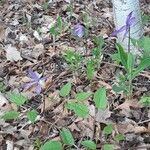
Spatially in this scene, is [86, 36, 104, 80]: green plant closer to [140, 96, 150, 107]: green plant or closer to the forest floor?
the forest floor

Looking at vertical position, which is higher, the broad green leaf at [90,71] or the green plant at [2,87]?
the broad green leaf at [90,71]

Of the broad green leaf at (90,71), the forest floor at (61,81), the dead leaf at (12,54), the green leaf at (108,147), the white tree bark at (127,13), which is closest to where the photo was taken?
the green leaf at (108,147)

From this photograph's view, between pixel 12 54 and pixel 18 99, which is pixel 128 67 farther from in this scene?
pixel 12 54

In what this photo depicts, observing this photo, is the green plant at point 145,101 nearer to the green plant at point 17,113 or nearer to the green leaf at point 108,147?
the green leaf at point 108,147

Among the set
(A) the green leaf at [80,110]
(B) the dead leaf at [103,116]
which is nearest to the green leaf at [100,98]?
(A) the green leaf at [80,110]

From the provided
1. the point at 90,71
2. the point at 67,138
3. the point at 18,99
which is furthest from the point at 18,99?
the point at 90,71

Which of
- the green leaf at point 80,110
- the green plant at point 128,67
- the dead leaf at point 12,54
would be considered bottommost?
the green leaf at point 80,110

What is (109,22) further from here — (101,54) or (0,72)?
(0,72)
